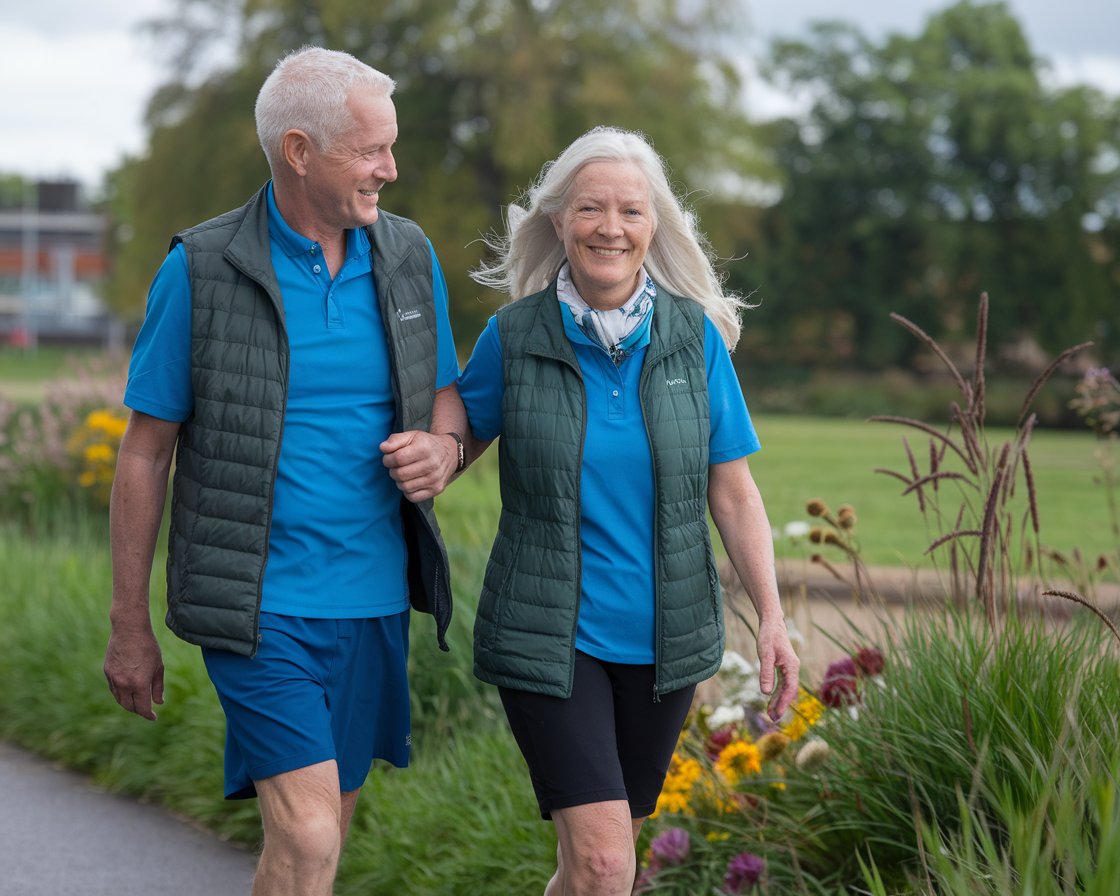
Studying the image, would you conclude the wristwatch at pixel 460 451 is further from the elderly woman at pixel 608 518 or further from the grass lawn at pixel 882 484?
the grass lawn at pixel 882 484

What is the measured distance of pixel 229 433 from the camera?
3.26m

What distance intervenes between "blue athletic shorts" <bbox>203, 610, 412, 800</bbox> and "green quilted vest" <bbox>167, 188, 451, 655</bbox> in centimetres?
7

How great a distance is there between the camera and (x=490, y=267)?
4008mm

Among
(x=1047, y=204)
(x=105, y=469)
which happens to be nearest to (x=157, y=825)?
(x=105, y=469)

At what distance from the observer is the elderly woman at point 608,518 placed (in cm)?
322

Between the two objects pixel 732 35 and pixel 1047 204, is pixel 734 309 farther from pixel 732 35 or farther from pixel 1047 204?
pixel 1047 204

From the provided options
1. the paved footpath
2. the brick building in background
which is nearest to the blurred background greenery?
the paved footpath

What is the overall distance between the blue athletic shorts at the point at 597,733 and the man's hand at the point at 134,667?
2.46 ft

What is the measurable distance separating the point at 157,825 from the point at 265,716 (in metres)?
2.70

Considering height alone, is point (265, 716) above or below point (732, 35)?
below

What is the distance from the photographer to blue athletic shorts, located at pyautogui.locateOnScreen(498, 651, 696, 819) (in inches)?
125

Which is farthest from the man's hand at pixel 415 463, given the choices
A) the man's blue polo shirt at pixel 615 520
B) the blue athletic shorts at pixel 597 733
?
the blue athletic shorts at pixel 597 733

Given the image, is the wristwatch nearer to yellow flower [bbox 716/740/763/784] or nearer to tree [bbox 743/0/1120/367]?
yellow flower [bbox 716/740/763/784]

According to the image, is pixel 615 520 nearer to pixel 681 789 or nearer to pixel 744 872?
pixel 744 872
